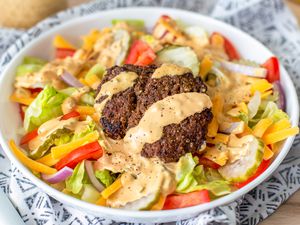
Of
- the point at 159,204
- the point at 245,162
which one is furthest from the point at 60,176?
the point at 245,162

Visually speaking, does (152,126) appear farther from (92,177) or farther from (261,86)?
(261,86)

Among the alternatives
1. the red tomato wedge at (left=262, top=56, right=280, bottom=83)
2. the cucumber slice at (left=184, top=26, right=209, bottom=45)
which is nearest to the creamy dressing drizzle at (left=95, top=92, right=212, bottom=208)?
the red tomato wedge at (left=262, top=56, right=280, bottom=83)

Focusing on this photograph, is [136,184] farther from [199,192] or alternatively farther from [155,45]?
[155,45]

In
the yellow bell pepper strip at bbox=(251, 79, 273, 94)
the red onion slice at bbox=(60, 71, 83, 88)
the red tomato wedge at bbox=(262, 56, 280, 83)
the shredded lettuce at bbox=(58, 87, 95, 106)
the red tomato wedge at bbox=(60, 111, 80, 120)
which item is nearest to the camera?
the red tomato wedge at bbox=(60, 111, 80, 120)

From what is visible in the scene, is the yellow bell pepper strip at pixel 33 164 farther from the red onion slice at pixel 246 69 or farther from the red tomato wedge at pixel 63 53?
the red onion slice at pixel 246 69

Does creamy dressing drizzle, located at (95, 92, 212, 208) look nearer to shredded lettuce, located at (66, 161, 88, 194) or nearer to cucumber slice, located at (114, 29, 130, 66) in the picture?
shredded lettuce, located at (66, 161, 88, 194)

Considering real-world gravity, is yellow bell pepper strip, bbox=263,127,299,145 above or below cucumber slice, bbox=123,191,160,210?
above
